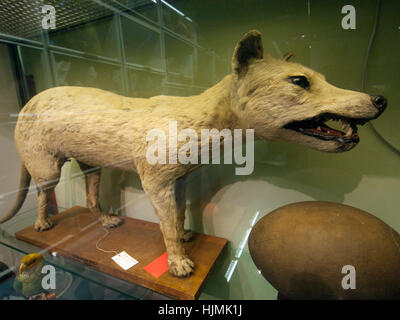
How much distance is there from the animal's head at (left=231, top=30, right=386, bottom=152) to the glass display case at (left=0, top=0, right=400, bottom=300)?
0.02 m

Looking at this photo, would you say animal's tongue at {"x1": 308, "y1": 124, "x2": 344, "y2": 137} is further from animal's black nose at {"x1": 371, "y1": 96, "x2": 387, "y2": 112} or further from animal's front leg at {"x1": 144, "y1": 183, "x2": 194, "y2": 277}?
→ animal's front leg at {"x1": 144, "y1": 183, "x2": 194, "y2": 277}

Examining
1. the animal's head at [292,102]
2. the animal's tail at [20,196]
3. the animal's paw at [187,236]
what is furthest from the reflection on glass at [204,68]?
the animal's tail at [20,196]

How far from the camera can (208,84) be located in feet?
4.39

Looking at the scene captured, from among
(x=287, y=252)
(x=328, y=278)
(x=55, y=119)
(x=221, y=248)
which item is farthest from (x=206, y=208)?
(x=55, y=119)

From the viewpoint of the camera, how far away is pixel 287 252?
84 cm

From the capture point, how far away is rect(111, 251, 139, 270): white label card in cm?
125

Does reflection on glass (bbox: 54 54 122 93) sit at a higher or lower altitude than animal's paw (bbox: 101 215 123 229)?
higher

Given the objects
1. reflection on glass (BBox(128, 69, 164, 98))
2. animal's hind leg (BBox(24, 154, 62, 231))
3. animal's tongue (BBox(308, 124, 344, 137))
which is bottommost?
animal's hind leg (BBox(24, 154, 62, 231))

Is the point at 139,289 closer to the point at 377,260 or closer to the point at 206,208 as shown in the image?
the point at 206,208

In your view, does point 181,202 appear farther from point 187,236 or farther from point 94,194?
point 94,194

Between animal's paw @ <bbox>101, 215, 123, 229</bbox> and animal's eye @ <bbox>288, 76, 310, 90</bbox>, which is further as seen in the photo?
animal's paw @ <bbox>101, 215, 123, 229</bbox>

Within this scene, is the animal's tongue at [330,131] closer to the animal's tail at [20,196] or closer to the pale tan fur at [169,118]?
the pale tan fur at [169,118]

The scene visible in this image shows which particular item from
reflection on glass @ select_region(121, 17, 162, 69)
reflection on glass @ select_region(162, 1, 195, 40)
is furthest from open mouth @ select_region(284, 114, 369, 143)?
reflection on glass @ select_region(121, 17, 162, 69)
